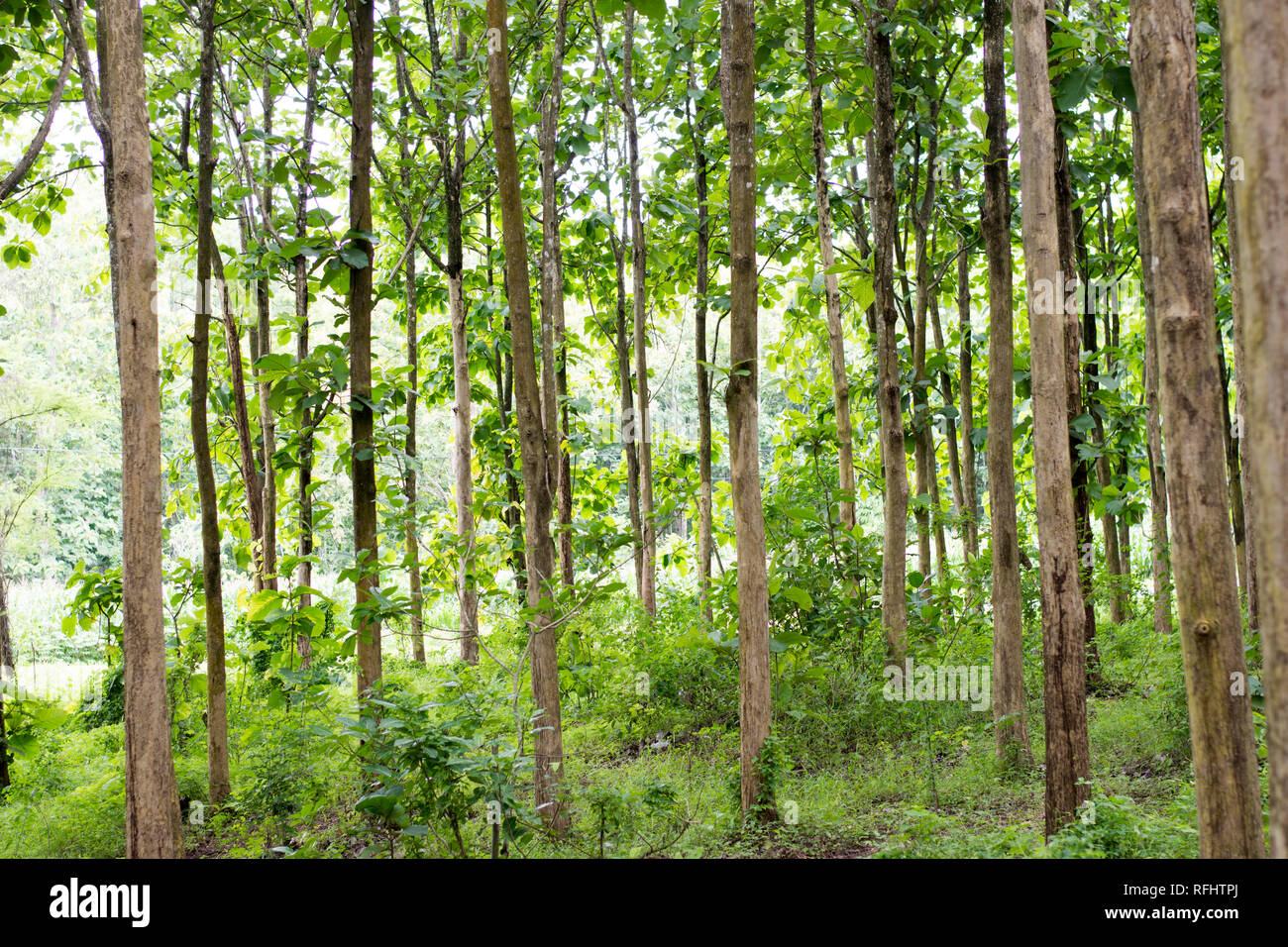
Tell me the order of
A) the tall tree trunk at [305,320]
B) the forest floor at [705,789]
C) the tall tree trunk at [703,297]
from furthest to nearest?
the tall tree trunk at [703,297] < the tall tree trunk at [305,320] < the forest floor at [705,789]

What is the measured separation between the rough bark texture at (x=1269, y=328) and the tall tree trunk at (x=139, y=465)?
3.20m

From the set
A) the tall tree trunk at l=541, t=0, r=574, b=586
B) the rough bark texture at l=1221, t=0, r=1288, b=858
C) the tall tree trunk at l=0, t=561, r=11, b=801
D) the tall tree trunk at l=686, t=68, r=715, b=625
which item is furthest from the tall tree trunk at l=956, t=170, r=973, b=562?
the tall tree trunk at l=0, t=561, r=11, b=801

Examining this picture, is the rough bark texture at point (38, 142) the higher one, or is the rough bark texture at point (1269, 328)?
the rough bark texture at point (38, 142)

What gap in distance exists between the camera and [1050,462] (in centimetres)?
378

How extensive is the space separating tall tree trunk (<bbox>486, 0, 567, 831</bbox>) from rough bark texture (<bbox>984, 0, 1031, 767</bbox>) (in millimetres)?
2439

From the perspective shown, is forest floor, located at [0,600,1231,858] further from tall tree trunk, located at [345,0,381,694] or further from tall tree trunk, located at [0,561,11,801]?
tall tree trunk, located at [345,0,381,694]

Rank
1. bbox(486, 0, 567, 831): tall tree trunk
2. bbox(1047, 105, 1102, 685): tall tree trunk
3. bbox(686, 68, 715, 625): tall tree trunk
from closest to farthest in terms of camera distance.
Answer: bbox(486, 0, 567, 831): tall tree trunk, bbox(1047, 105, 1102, 685): tall tree trunk, bbox(686, 68, 715, 625): tall tree trunk

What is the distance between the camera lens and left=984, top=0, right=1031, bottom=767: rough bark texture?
182 inches

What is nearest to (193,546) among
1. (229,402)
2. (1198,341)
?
(229,402)

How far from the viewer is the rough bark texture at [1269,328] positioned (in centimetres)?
159

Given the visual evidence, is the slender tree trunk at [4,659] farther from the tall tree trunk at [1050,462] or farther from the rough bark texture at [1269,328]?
the rough bark texture at [1269,328]

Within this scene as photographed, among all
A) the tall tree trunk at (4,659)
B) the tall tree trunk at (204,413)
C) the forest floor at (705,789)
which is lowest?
the forest floor at (705,789)

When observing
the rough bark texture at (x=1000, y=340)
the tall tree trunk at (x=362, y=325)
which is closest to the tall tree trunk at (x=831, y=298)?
the rough bark texture at (x=1000, y=340)
